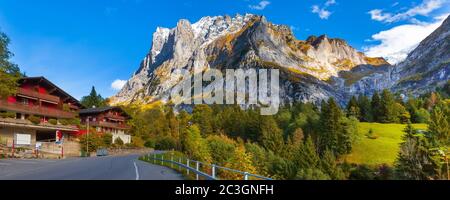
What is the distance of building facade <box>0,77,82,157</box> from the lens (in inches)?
2379

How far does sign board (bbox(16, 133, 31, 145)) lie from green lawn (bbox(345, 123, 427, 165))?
68.5m

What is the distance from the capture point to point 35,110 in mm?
67000

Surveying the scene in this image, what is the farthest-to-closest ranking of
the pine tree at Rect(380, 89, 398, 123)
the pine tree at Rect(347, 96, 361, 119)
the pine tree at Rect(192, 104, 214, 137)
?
the pine tree at Rect(347, 96, 361, 119), the pine tree at Rect(380, 89, 398, 123), the pine tree at Rect(192, 104, 214, 137)

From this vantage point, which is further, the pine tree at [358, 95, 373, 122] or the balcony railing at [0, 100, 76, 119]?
the pine tree at [358, 95, 373, 122]

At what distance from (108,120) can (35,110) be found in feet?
104

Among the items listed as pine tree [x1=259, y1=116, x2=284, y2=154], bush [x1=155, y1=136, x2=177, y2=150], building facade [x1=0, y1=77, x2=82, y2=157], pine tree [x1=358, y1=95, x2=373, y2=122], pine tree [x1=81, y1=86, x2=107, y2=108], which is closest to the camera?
building facade [x1=0, y1=77, x2=82, y2=157]

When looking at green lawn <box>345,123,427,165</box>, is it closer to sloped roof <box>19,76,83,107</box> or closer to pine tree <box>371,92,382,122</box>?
pine tree <box>371,92,382,122</box>

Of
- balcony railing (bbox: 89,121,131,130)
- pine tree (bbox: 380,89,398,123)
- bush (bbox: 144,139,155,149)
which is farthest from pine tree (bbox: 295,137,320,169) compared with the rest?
pine tree (bbox: 380,89,398,123)

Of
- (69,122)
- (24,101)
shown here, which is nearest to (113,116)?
(69,122)

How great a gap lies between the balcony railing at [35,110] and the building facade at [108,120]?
1446 cm

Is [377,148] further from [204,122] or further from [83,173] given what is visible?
[83,173]
